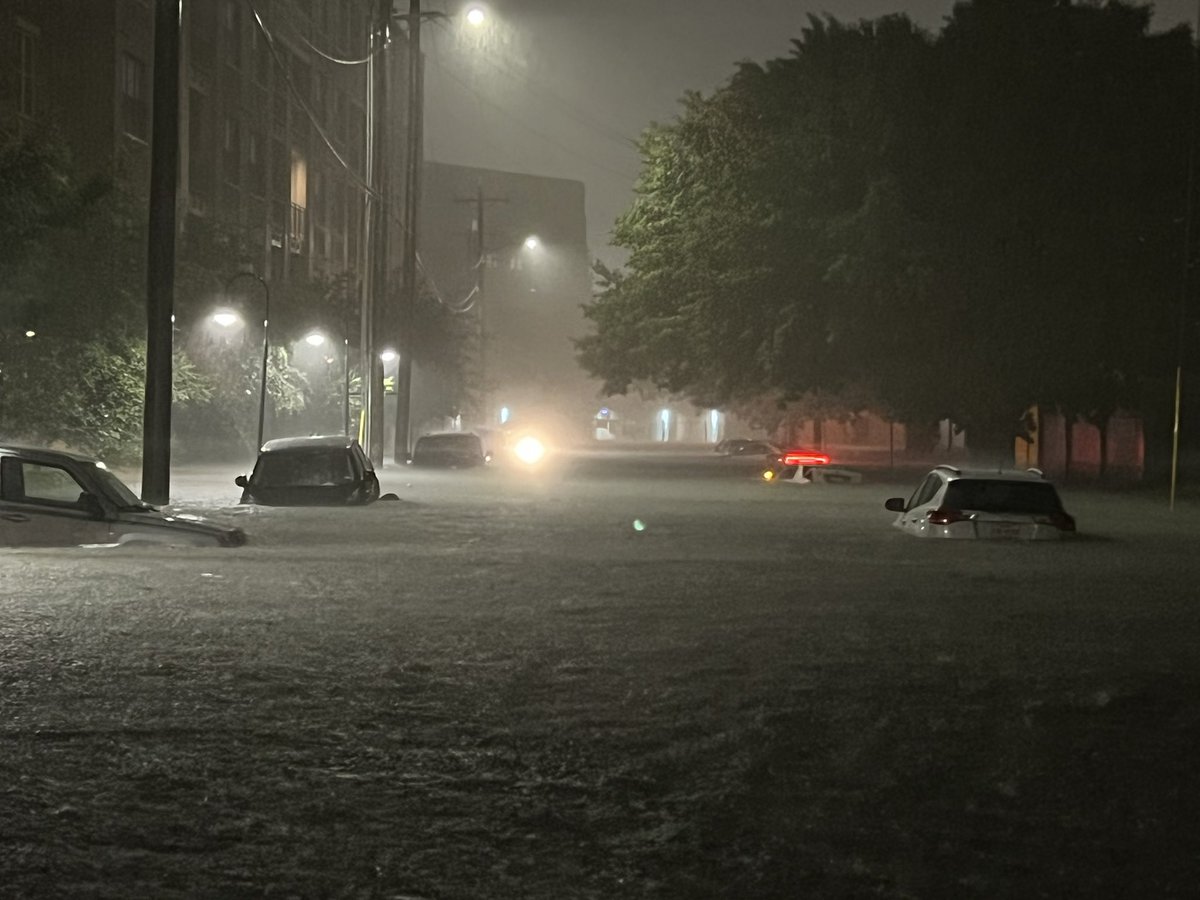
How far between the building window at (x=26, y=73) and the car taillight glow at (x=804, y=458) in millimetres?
24613

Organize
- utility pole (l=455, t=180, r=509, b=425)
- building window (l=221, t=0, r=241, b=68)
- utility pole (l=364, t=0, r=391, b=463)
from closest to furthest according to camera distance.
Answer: utility pole (l=364, t=0, r=391, b=463) → building window (l=221, t=0, r=241, b=68) → utility pole (l=455, t=180, r=509, b=425)

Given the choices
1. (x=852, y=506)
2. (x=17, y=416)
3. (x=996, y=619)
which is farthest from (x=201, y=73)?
(x=996, y=619)

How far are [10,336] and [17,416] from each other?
162 inches

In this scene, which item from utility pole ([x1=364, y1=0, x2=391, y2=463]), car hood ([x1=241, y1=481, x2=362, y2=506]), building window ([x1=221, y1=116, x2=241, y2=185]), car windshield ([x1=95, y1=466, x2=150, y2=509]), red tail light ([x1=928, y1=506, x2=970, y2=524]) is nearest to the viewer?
car windshield ([x1=95, y1=466, x2=150, y2=509])

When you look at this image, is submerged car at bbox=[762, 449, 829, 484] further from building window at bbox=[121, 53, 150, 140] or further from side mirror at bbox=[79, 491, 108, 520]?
side mirror at bbox=[79, 491, 108, 520]

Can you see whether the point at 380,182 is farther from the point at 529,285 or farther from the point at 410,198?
the point at 529,285

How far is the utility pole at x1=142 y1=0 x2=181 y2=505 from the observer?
91.9ft

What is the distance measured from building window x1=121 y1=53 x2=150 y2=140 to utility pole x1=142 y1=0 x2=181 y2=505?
29472mm

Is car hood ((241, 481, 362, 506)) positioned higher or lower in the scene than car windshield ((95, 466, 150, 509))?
lower

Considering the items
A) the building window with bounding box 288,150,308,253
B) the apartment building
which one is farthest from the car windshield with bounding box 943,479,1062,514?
the building window with bounding box 288,150,308,253

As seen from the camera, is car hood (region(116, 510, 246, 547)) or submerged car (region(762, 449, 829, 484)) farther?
submerged car (region(762, 449, 829, 484))

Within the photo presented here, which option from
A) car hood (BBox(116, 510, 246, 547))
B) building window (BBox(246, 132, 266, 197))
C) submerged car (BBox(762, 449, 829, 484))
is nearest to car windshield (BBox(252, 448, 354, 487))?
car hood (BBox(116, 510, 246, 547))

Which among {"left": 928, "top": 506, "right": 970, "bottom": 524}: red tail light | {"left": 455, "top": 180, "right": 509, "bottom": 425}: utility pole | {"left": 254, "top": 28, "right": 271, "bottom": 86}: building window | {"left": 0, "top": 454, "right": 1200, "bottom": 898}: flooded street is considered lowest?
{"left": 0, "top": 454, "right": 1200, "bottom": 898}: flooded street

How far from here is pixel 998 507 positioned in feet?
72.8
